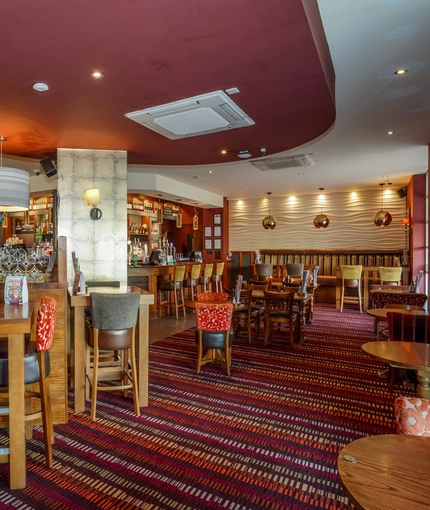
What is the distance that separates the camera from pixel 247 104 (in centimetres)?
397

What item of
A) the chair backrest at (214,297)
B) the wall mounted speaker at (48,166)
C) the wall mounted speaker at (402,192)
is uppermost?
the wall mounted speaker at (402,192)

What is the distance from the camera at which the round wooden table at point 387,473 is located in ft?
3.65

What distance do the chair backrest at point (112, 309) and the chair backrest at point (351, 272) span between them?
6913 mm

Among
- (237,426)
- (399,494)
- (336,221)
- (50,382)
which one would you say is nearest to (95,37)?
(50,382)

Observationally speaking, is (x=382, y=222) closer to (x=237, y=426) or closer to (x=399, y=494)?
(x=237, y=426)

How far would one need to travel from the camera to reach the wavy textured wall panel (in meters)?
11.4

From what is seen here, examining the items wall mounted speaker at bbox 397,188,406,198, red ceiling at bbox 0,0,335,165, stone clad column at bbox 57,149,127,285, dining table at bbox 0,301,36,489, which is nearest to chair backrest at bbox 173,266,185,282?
stone clad column at bbox 57,149,127,285

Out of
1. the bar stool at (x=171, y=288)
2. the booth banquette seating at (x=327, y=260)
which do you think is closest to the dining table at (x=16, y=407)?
the bar stool at (x=171, y=288)

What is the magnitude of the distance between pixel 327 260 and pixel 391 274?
349cm

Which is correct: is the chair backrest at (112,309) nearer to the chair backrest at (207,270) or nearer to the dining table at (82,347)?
the dining table at (82,347)

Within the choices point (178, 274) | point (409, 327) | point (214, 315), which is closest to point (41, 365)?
point (214, 315)

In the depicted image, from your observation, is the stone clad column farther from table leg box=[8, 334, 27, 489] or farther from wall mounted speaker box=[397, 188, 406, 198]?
wall mounted speaker box=[397, 188, 406, 198]

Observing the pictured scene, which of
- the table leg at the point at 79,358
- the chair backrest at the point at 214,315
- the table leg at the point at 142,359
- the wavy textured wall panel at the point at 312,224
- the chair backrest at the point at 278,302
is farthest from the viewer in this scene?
the wavy textured wall panel at the point at 312,224

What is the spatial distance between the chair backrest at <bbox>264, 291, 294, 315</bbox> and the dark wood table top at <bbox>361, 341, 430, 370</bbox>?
8.27 ft
